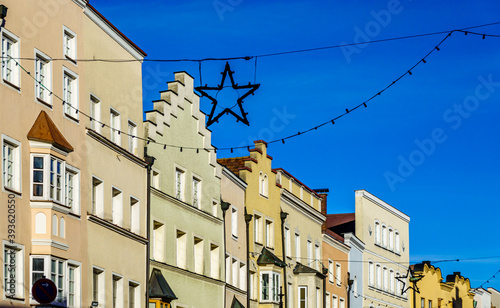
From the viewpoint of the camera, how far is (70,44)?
40.4m

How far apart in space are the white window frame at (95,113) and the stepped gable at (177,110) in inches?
182

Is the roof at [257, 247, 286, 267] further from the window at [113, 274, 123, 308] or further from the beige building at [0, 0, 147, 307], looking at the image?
the window at [113, 274, 123, 308]

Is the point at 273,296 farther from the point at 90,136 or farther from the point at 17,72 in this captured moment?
the point at 17,72

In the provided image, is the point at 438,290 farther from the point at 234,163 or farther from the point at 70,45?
the point at 70,45

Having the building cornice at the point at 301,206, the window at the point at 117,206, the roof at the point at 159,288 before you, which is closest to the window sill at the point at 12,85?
the window at the point at 117,206

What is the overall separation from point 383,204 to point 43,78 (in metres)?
50.2

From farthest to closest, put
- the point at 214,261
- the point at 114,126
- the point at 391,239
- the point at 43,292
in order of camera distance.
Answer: the point at 391,239, the point at 214,261, the point at 114,126, the point at 43,292

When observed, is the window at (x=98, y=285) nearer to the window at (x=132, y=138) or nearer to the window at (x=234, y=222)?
the window at (x=132, y=138)

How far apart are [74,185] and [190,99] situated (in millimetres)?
13297

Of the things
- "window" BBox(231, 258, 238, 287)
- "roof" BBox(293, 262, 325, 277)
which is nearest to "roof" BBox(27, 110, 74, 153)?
"window" BBox(231, 258, 238, 287)

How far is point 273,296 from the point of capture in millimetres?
59844

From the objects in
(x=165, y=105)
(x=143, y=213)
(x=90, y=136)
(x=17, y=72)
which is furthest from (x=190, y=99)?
(x=17, y=72)

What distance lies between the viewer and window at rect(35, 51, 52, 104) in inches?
1465

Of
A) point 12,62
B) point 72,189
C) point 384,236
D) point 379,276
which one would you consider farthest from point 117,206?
point 384,236
